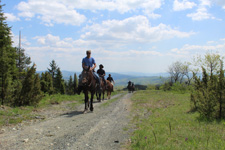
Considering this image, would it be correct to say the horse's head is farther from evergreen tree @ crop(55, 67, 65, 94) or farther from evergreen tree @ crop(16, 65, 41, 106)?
evergreen tree @ crop(55, 67, 65, 94)

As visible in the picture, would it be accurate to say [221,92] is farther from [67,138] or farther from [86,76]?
[67,138]

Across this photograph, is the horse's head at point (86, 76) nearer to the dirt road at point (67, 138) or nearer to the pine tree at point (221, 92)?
the dirt road at point (67, 138)

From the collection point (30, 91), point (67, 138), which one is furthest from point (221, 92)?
point (30, 91)

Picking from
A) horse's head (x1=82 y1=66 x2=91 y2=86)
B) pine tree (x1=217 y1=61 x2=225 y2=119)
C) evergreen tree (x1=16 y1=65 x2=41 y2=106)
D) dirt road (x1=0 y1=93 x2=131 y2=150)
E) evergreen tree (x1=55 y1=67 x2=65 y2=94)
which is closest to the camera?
dirt road (x1=0 y1=93 x2=131 y2=150)

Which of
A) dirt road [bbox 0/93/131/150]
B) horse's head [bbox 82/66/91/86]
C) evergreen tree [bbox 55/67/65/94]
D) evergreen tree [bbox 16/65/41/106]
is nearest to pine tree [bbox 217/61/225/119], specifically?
dirt road [bbox 0/93/131/150]

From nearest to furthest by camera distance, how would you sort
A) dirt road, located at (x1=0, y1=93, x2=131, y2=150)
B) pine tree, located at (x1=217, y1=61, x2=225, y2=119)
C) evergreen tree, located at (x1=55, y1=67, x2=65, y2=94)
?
dirt road, located at (x1=0, y1=93, x2=131, y2=150) → pine tree, located at (x1=217, y1=61, x2=225, y2=119) → evergreen tree, located at (x1=55, y1=67, x2=65, y2=94)

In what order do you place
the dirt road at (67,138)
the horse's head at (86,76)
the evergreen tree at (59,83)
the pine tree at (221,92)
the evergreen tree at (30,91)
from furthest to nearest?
the evergreen tree at (59,83) < the evergreen tree at (30,91) < the horse's head at (86,76) < the pine tree at (221,92) < the dirt road at (67,138)

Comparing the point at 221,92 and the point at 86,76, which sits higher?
the point at 86,76

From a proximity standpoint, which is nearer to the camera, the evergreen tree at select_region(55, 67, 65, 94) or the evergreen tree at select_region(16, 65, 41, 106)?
the evergreen tree at select_region(16, 65, 41, 106)

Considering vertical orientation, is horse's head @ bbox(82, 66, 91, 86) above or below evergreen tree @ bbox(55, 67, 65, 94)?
above

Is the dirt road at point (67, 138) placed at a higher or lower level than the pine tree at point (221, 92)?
lower

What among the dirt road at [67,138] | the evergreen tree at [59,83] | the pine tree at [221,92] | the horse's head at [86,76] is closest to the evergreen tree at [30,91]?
the horse's head at [86,76]

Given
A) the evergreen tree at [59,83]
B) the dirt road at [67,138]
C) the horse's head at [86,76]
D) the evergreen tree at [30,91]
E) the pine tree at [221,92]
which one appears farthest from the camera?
the evergreen tree at [59,83]

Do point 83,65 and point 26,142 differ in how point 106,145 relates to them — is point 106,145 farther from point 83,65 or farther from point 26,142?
point 83,65
